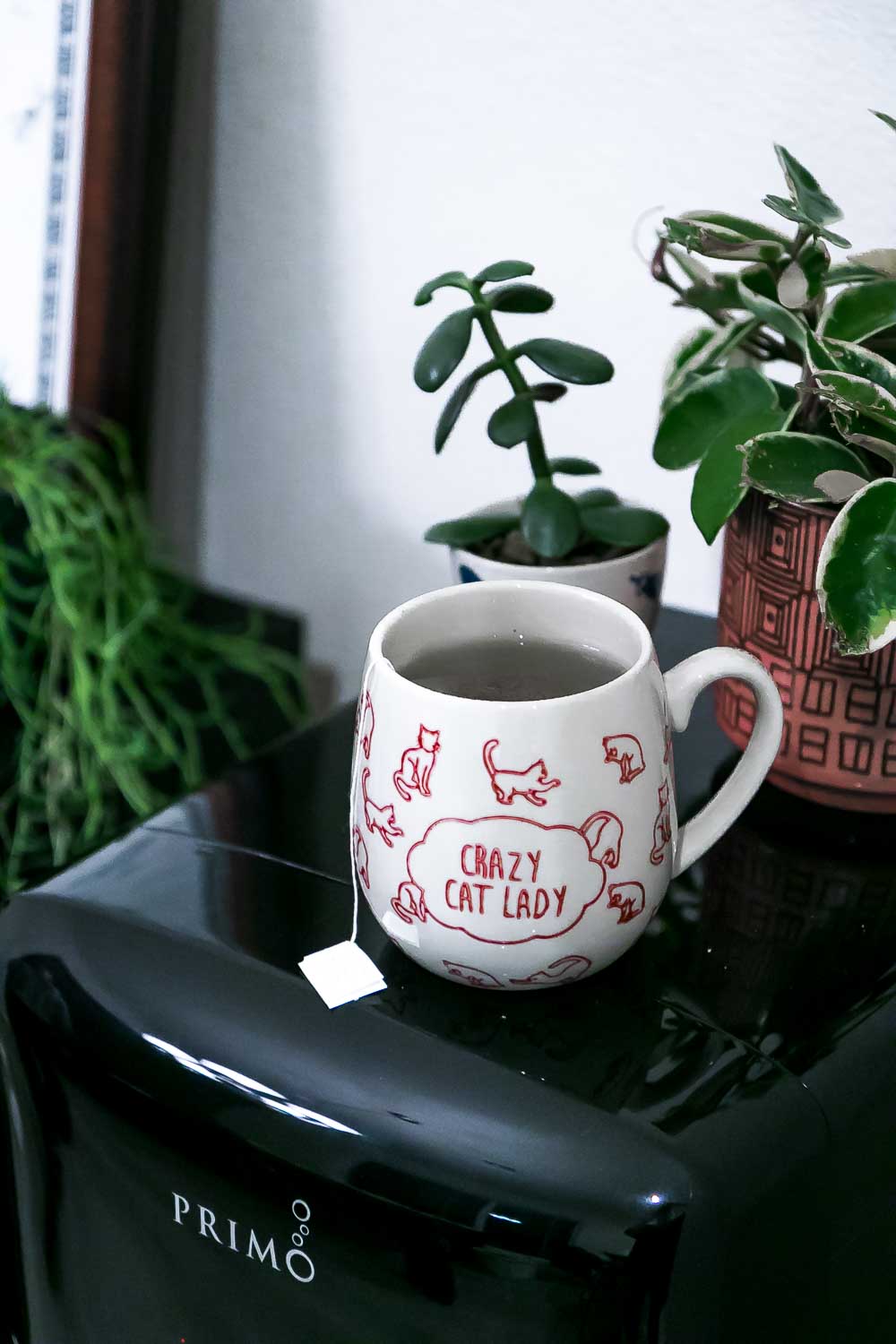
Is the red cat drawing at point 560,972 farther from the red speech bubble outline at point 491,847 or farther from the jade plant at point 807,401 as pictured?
the jade plant at point 807,401

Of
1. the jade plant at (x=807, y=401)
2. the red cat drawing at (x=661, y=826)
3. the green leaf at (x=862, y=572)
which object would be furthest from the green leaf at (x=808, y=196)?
the red cat drawing at (x=661, y=826)

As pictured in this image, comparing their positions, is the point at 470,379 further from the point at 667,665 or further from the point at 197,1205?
the point at 197,1205

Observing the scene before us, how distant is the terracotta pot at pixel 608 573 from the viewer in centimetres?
58

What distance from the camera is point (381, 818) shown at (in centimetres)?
43

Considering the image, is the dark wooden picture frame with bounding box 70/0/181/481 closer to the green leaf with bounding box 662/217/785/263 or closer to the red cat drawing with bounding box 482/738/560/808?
the green leaf with bounding box 662/217/785/263

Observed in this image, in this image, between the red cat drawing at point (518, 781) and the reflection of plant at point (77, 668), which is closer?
the red cat drawing at point (518, 781)

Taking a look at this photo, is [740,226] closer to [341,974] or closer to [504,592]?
[504,592]

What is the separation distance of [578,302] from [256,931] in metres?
0.51

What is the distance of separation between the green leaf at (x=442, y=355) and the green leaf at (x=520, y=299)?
0.04m

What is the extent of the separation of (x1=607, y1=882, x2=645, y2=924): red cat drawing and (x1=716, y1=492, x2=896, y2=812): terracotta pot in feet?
0.44

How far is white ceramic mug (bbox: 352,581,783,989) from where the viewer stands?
1.32 feet

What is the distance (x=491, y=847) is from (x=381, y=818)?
4cm

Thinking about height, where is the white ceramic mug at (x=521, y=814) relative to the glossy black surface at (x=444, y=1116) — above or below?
above

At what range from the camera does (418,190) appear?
0.90m
